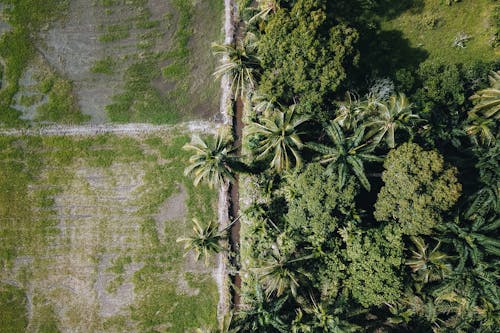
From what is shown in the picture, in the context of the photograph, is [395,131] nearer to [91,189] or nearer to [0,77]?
[91,189]

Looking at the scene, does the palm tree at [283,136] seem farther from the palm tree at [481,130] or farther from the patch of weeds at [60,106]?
the patch of weeds at [60,106]

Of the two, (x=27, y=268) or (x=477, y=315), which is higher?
(x=27, y=268)

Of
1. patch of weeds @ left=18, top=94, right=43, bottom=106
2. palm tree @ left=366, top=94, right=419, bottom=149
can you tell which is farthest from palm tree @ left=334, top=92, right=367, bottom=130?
patch of weeds @ left=18, top=94, right=43, bottom=106

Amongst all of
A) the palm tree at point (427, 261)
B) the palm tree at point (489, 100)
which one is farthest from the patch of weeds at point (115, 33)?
the palm tree at point (427, 261)

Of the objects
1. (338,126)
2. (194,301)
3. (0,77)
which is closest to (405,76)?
(338,126)

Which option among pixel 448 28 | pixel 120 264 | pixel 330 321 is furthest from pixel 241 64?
pixel 120 264

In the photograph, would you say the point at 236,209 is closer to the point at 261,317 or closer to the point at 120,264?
the point at 261,317
